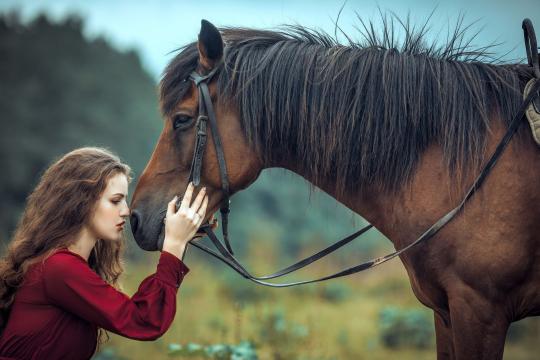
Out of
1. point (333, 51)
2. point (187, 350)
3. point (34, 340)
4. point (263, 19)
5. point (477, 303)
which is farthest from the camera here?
point (187, 350)

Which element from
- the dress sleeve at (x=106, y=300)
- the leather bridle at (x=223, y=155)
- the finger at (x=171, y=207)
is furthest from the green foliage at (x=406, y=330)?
the dress sleeve at (x=106, y=300)

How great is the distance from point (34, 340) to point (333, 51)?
2064mm

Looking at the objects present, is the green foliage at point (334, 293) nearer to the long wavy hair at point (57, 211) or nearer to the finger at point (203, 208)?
the finger at point (203, 208)

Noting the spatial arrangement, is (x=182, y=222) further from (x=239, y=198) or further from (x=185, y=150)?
(x=239, y=198)

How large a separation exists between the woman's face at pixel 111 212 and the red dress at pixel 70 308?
21 cm

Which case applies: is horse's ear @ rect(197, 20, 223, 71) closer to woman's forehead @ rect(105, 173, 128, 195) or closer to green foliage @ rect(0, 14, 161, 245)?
woman's forehead @ rect(105, 173, 128, 195)

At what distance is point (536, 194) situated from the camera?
2449 mm

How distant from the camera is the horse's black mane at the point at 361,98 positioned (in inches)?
104

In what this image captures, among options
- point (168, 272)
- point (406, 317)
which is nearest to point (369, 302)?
point (406, 317)

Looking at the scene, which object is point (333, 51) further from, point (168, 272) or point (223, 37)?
point (168, 272)

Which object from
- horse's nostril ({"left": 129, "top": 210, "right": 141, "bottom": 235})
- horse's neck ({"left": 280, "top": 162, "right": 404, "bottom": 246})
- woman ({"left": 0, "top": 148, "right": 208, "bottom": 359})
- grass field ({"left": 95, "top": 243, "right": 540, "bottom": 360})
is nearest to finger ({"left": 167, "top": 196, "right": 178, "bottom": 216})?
woman ({"left": 0, "top": 148, "right": 208, "bottom": 359})

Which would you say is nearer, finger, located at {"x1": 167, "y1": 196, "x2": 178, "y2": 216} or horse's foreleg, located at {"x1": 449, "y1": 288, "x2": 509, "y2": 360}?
horse's foreleg, located at {"x1": 449, "y1": 288, "x2": 509, "y2": 360}

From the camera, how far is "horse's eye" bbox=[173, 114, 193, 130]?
2.84 metres

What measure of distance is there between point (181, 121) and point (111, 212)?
646mm
